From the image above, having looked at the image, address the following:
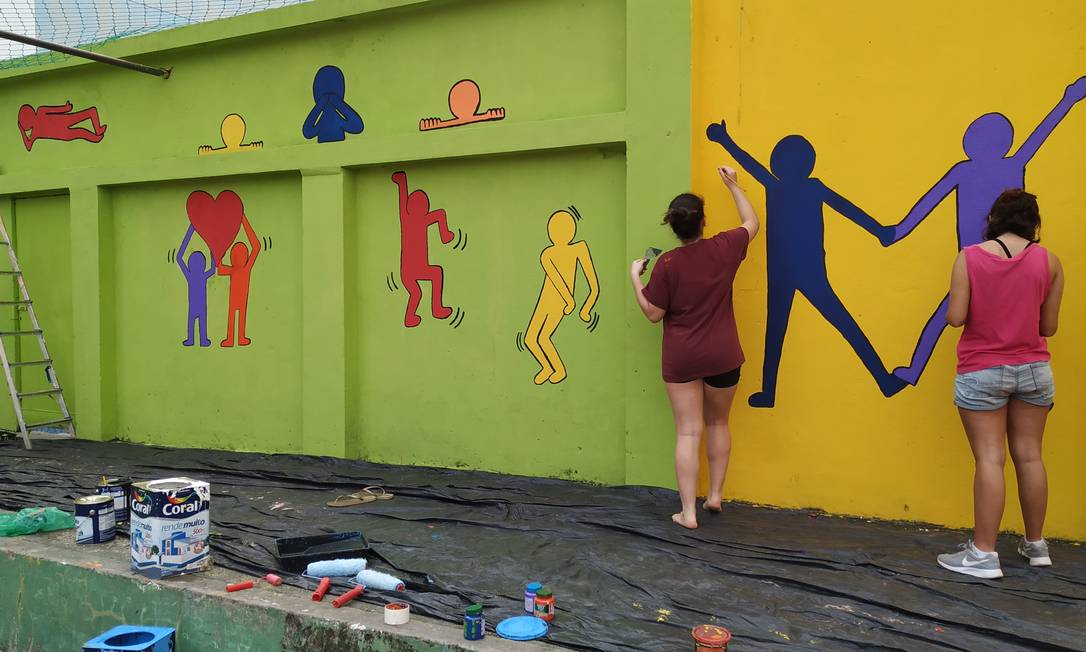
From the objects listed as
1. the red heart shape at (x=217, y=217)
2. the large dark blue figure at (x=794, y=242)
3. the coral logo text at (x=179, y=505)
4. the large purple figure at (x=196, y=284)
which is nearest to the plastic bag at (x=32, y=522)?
Result: the coral logo text at (x=179, y=505)

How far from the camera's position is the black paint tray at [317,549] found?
3.42 metres

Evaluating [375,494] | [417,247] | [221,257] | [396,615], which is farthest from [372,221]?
[396,615]

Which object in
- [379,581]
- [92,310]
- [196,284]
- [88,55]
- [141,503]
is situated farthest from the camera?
[92,310]

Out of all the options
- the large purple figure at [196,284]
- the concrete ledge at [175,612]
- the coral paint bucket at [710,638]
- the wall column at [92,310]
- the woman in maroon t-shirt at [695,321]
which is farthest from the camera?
the wall column at [92,310]

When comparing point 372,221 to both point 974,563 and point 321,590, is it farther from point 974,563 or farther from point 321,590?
point 974,563

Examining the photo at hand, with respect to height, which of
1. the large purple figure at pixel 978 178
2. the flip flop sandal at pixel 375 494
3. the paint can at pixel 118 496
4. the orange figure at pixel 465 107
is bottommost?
the flip flop sandal at pixel 375 494

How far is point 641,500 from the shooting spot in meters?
4.32

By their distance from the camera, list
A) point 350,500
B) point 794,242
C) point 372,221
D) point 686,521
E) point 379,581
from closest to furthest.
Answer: point 379,581 < point 686,521 < point 794,242 < point 350,500 < point 372,221

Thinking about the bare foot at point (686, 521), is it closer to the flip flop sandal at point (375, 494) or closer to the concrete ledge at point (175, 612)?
the concrete ledge at point (175, 612)

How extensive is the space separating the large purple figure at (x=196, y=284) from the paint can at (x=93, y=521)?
249cm

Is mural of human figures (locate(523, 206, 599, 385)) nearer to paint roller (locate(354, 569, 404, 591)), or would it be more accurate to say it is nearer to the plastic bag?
paint roller (locate(354, 569, 404, 591))

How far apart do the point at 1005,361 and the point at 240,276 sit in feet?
17.1

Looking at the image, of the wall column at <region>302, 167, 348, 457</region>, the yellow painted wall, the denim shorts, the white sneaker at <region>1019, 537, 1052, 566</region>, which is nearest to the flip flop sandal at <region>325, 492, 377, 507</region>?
the wall column at <region>302, 167, 348, 457</region>

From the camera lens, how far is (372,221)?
5.45 metres
